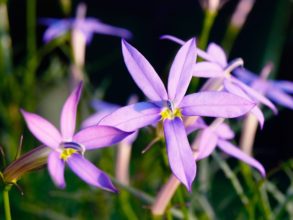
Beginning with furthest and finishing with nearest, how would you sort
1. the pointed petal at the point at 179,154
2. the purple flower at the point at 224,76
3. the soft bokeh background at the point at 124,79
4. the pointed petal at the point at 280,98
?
the soft bokeh background at the point at 124,79 → the pointed petal at the point at 280,98 → the purple flower at the point at 224,76 → the pointed petal at the point at 179,154

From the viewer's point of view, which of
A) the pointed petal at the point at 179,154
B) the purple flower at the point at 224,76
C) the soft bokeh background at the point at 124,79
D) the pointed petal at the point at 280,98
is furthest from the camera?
the soft bokeh background at the point at 124,79

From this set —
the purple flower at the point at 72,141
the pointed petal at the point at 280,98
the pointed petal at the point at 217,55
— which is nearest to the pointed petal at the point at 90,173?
the purple flower at the point at 72,141

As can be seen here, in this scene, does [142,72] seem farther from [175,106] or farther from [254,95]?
[254,95]

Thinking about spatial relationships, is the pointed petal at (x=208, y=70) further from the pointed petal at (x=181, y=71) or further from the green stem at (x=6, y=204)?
the green stem at (x=6, y=204)

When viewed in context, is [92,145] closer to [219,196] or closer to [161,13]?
[219,196]

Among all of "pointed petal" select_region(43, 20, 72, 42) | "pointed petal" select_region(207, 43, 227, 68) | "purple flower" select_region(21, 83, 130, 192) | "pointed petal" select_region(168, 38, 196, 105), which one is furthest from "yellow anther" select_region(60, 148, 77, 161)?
"pointed petal" select_region(43, 20, 72, 42)

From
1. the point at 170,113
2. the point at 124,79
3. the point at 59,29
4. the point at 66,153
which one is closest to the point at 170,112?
the point at 170,113

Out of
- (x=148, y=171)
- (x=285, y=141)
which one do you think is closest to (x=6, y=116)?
(x=148, y=171)
